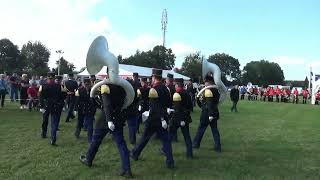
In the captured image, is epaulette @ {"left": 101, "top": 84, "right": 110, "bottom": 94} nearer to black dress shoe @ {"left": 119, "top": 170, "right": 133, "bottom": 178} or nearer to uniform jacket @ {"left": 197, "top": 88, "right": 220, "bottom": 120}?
black dress shoe @ {"left": 119, "top": 170, "right": 133, "bottom": 178}

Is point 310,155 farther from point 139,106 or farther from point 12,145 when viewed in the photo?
point 12,145

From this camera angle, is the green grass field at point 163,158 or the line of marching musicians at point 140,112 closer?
the line of marching musicians at point 140,112

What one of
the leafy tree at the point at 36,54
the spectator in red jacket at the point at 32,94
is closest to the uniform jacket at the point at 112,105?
the spectator in red jacket at the point at 32,94

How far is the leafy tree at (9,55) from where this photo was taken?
94562mm

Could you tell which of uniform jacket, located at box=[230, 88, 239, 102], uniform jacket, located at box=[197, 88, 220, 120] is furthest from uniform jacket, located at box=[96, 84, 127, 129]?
uniform jacket, located at box=[230, 88, 239, 102]

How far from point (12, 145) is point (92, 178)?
4024mm

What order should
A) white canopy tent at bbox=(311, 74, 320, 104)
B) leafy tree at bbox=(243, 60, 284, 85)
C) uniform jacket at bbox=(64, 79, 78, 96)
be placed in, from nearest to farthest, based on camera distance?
1. uniform jacket at bbox=(64, 79, 78, 96)
2. white canopy tent at bbox=(311, 74, 320, 104)
3. leafy tree at bbox=(243, 60, 284, 85)

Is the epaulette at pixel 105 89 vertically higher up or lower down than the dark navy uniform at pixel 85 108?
higher up

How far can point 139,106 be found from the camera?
1366 centimetres

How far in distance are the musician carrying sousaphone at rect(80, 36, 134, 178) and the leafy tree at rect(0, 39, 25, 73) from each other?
90.7 meters

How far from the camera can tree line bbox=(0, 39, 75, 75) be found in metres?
94.2

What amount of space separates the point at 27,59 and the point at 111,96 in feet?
335

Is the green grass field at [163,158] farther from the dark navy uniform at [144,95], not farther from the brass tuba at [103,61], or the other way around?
the brass tuba at [103,61]

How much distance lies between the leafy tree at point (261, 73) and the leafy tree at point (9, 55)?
65221 mm
